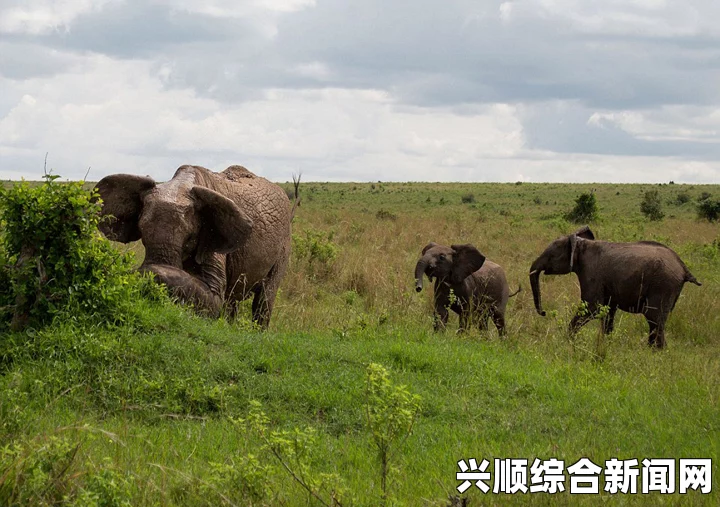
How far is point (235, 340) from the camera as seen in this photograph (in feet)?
25.8

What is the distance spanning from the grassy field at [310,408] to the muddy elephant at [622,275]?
0.65 m

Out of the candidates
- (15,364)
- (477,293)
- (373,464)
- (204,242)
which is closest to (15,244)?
(15,364)

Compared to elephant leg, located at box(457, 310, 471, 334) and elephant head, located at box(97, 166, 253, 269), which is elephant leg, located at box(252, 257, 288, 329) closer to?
elephant head, located at box(97, 166, 253, 269)

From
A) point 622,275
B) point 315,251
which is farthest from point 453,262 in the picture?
point 315,251

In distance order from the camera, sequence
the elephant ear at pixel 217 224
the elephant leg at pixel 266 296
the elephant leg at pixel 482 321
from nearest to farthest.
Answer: the elephant ear at pixel 217 224, the elephant leg at pixel 482 321, the elephant leg at pixel 266 296

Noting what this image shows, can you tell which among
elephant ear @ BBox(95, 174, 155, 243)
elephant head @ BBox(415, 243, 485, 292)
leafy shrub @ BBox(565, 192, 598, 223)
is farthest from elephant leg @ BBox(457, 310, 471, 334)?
leafy shrub @ BBox(565, 192, 598, 223)

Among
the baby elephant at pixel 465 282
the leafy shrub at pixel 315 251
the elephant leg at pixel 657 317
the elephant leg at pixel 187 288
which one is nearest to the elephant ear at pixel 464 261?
the baby elephant at pixel 465 282

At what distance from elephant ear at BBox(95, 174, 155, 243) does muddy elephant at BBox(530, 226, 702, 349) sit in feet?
17.1

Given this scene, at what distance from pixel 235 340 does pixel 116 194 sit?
2185 millimetres

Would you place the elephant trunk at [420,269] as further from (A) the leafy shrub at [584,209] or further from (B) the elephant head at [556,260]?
(A) the leafy shrub at [584,209]

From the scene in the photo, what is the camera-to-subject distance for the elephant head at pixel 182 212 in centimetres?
841

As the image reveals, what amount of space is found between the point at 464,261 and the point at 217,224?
375 centimetres

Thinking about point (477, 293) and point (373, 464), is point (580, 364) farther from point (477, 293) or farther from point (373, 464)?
point (373, 464)

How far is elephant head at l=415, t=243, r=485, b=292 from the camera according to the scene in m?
11.4
